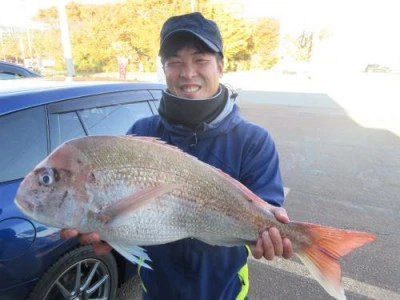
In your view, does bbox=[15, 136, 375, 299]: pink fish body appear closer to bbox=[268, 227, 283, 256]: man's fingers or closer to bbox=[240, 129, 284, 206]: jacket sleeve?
bbox=[268, 227, 283, 256]: man's fingers

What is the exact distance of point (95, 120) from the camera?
2.73m

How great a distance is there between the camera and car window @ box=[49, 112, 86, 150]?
7.82 ft

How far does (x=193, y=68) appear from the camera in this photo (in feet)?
5.72

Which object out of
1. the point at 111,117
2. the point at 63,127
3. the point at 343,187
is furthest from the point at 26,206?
the point at 343,187

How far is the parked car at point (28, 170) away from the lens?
2.01 metres

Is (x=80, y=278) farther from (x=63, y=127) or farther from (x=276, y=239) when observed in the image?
(x=276, y=239)

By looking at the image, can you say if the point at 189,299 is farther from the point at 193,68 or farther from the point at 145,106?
the point at 145,106

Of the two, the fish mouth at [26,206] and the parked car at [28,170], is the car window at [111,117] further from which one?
the fish mouth at [26,206]

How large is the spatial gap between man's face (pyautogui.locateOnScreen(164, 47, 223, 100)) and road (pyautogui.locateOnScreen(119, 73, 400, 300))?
2.04m

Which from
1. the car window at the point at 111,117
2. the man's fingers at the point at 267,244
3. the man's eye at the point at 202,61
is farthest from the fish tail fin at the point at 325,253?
the car window at the point at 111,117

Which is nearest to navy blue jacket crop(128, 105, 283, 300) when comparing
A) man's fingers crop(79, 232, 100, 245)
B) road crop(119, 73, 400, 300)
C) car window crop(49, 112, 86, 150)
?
man's fingers crop(79, 232, 100, 245)

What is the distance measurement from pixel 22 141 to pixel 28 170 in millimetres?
213

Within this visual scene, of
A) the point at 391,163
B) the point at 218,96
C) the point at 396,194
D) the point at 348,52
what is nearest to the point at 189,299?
the point at 218,96

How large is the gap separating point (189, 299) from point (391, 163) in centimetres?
656
